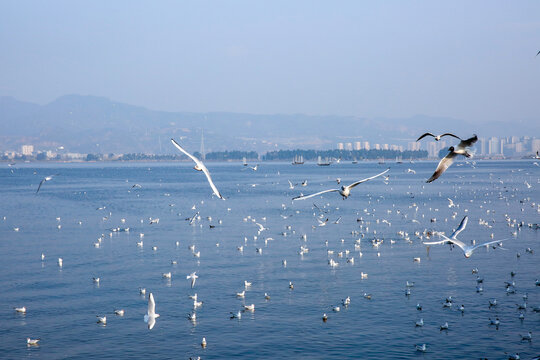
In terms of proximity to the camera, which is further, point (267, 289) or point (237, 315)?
point (267, 289)

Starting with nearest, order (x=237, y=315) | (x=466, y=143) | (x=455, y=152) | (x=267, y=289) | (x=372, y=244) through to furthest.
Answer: (x=466, y=143) < (x=455, y=152) < (x=237, y=315) < (x=267, y=289) < (x=372, y=244)

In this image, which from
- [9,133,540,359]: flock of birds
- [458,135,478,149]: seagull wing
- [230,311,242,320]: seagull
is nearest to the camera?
[458,135,478,149]: seagull wing

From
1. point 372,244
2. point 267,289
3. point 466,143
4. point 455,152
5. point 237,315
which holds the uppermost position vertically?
point 466,143

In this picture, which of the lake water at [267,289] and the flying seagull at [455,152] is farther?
the lake water at [267,289]

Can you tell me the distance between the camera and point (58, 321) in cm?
3048

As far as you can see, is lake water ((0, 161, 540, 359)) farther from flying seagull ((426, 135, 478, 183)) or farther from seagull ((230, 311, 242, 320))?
flying seagull ((426, 135, 478, 183))

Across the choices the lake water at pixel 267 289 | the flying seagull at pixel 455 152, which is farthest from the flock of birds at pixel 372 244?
the lake water at pixel 267 289

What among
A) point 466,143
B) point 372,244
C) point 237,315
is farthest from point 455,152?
point 372,244

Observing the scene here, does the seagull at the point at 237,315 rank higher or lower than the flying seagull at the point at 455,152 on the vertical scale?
lower

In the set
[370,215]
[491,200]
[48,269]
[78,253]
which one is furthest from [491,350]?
[491,200]

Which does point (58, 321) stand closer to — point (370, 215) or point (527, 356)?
point (527, 356)

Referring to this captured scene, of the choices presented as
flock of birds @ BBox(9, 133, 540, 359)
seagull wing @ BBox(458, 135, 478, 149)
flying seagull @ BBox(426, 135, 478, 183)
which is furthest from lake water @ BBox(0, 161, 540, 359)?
seagull wing @ BBox(458, 135, 478, 149)

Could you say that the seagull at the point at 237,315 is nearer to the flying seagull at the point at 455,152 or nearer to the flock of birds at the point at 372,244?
the flock of birds at the point at 372,244

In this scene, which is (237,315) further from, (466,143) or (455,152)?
(466,143)
